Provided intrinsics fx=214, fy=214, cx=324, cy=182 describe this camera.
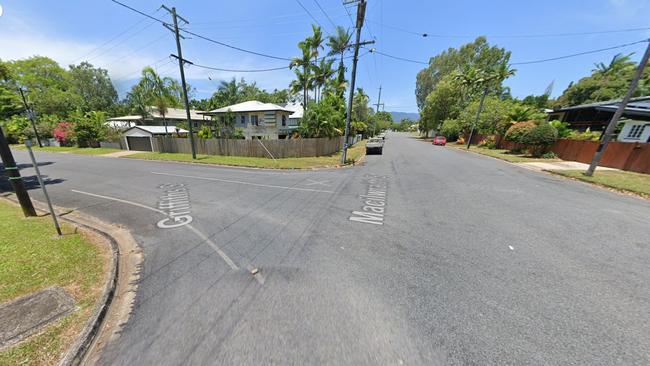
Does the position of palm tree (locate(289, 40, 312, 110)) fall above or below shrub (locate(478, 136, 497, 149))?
above

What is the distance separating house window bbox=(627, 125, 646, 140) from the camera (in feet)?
51.0

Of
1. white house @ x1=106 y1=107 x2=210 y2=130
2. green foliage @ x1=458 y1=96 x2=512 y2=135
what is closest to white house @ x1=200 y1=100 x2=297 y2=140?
white house @ x1=106 y1=107 x2=210 y2=130

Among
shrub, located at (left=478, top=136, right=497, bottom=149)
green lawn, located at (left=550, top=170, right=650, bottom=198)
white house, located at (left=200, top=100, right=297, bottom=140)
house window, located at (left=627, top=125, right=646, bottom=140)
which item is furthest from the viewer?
shrub, located at (left=478, top=136, right=497, bottom=149)

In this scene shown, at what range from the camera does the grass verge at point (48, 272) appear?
7.57 feet

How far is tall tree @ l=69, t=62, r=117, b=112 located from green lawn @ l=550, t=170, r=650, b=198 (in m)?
75.3

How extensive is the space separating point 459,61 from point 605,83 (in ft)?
71.9

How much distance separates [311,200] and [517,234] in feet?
18.0

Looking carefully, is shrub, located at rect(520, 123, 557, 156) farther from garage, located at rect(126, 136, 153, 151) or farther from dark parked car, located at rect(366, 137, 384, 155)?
garage, located at rect(126, 136, 153, 151)

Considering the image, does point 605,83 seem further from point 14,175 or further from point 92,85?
point 92,85

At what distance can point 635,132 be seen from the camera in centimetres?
1598

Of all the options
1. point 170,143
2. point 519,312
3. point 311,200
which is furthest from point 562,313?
point 170,143

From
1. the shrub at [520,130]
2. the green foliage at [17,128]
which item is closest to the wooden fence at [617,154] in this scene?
the shrub at [520,130]

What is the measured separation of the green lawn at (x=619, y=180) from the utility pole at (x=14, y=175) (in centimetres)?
1988

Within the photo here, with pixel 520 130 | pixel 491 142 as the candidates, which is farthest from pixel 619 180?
pixel 491 142
